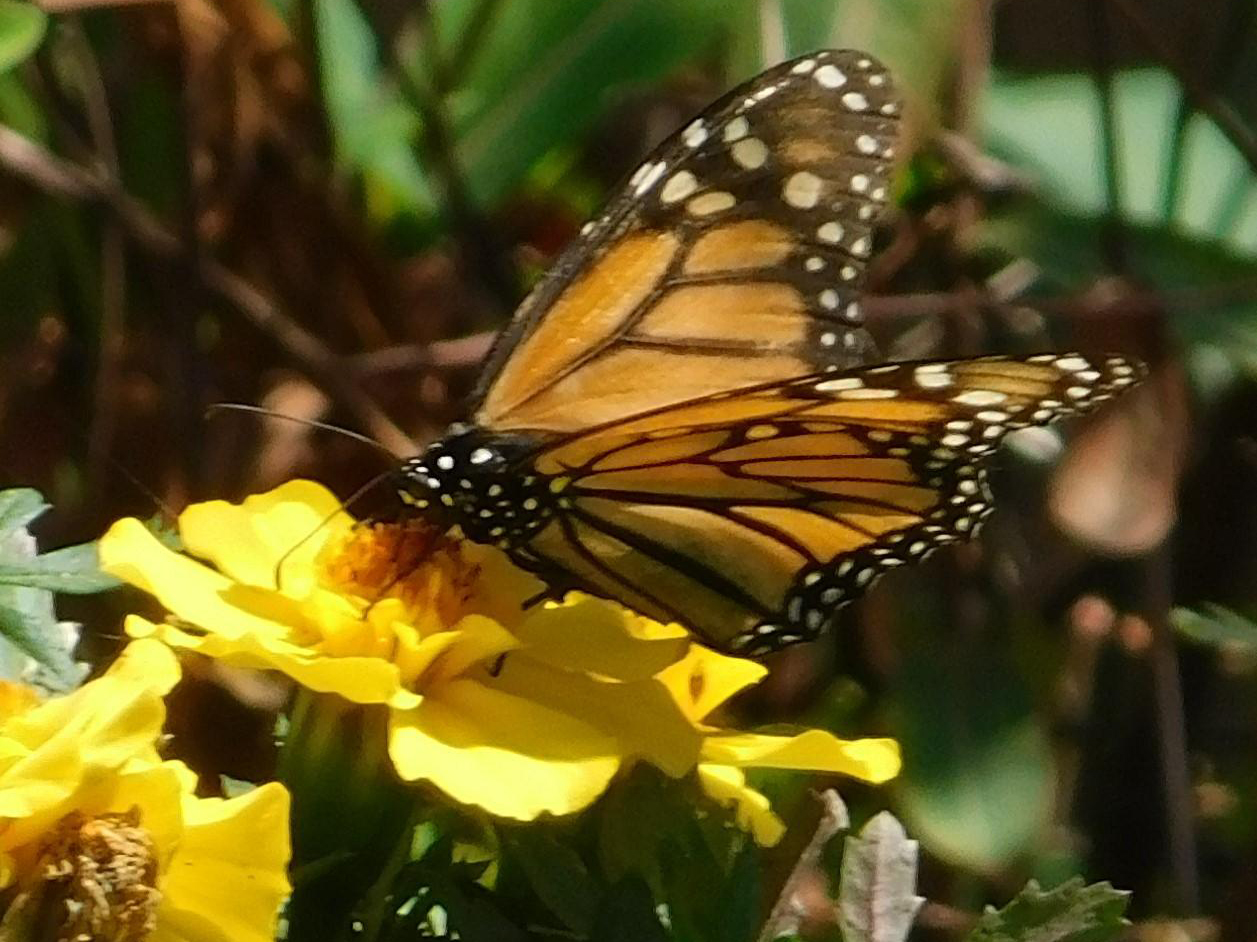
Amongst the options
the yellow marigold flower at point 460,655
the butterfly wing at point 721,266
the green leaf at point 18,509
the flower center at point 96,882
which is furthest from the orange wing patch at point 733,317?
the flower center at point 96,882

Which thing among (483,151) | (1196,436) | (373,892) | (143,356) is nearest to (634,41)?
(483,151)

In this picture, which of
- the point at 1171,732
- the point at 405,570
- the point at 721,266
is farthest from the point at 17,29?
the point at 1171,732

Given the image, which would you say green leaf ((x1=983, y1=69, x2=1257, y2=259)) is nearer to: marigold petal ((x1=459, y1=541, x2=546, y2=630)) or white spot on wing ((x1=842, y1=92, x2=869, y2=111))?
white spot on wing ((x1=842, y1=92, x2=869, y2=111))

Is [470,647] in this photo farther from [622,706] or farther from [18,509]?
[18,509]

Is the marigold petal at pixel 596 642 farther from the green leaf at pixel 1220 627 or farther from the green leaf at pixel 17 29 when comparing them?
the green leaf at pixel 17 29

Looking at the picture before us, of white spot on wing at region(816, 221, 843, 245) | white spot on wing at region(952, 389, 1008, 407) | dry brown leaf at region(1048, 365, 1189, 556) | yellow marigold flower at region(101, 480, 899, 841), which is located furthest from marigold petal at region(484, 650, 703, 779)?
dry brown leaf at region(1048, 365, 1189, 556)

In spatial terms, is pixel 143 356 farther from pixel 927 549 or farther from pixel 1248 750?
pixel 1248 750
